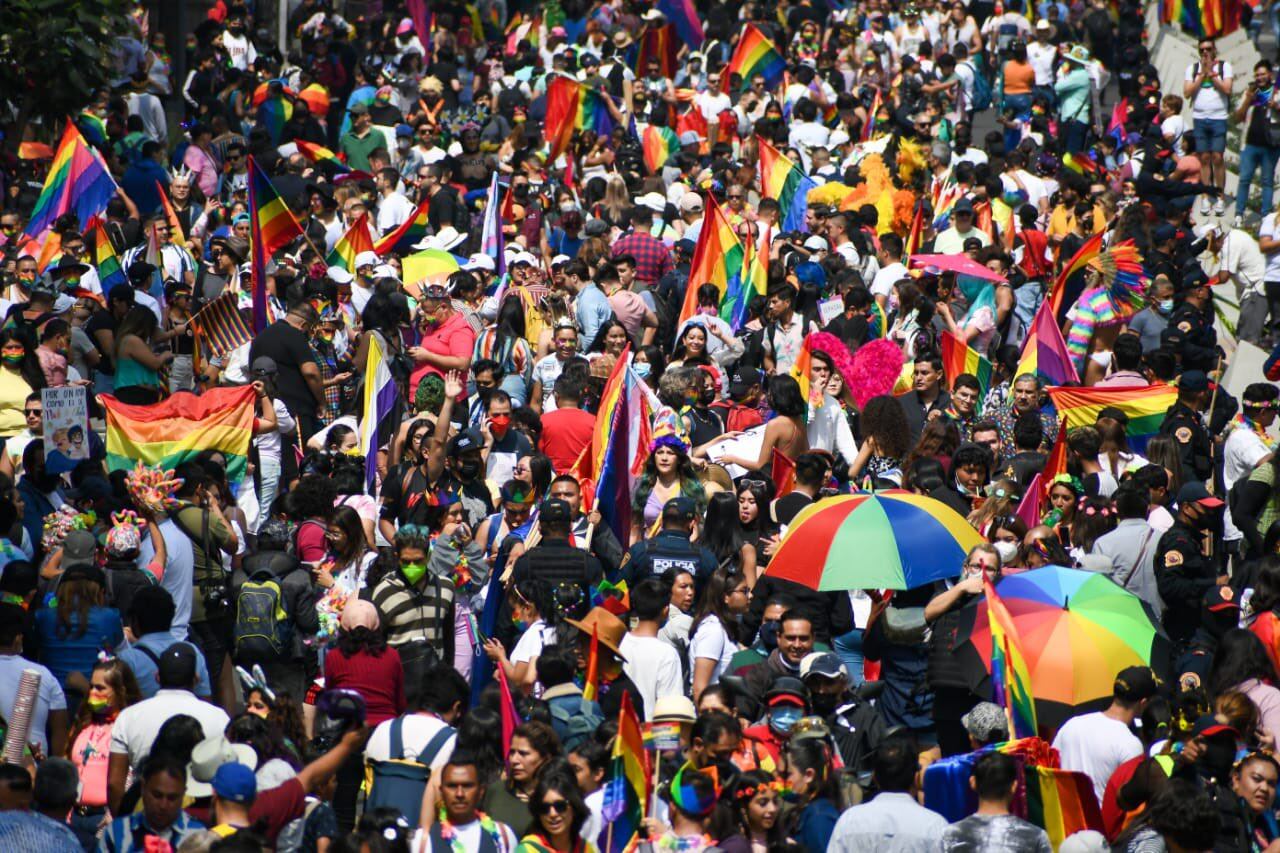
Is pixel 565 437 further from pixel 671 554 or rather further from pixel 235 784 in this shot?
pixel 235 784

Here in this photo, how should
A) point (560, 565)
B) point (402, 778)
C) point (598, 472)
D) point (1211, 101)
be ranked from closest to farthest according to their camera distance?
point (402, 778)
point (560, 565)
point (598, 472)
point (1211, 101)

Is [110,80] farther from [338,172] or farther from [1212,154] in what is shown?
[1212,154]

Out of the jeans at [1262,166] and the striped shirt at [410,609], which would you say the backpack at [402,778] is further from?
the jeans at [1262,166]

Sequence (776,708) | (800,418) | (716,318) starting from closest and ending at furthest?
1. (776,708)
2. (800,418)
3. (716,318)

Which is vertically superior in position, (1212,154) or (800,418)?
(1212,154)

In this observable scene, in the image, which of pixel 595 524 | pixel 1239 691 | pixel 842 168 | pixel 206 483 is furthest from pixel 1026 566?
pixel 842 168

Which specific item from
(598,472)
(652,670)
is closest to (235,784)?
(652,670)

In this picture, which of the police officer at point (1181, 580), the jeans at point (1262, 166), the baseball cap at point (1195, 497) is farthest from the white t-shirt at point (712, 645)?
the jeans at point (1262, 166)

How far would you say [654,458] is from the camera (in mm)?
11328

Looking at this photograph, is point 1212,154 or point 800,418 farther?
point 1212,154

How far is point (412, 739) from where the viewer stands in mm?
8078

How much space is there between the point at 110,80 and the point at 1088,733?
15.0 meters

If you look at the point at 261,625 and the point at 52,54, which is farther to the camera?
the point at 52,54

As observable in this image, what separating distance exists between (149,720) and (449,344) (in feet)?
20.0
